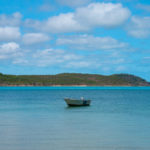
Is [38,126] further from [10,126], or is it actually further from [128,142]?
[128,142]

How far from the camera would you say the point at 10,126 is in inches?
1197

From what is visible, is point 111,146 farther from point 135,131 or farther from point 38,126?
point 38,126

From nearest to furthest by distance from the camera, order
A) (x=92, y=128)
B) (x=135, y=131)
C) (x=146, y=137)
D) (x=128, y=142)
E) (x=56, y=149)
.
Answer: (x=56, y=149), (x=128, y=142), (x=146, y=137), (x=135, y=131), (x=92, y=128)

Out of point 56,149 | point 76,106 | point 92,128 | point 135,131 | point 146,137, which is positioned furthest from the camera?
point 76,106

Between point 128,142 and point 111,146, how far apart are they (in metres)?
2.04

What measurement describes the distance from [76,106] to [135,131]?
3072cm

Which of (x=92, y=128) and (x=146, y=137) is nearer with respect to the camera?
(x=146, y=137)

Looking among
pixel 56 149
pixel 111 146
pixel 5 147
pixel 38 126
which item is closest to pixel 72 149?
pixel 56 149

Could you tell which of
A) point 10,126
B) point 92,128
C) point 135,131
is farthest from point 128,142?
point 10,126

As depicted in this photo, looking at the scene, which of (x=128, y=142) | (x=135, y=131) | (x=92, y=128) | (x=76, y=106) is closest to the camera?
(x=128, y=142)

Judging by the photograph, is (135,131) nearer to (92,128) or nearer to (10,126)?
(92,128)

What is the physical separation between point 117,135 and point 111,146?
13.5 ft

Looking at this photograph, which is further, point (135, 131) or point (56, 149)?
point (135, 131)

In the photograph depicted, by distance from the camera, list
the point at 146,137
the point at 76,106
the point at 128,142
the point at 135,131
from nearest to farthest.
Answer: the point at 128,142 → the point at 146,137 → the point at 135,131 → the point at 76,106
